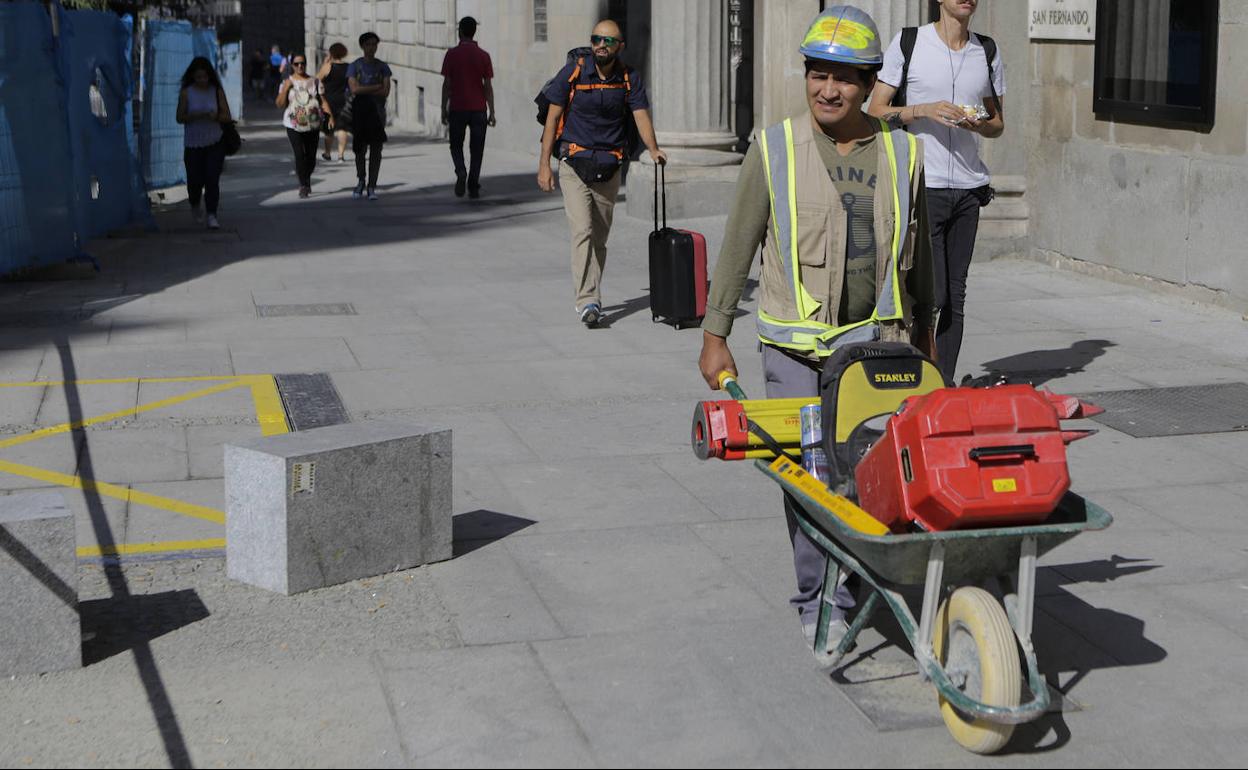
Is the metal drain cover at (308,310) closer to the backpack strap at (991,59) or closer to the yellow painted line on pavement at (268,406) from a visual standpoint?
the yellow painted line on pavement at (268,406)

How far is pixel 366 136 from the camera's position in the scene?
1941 cm

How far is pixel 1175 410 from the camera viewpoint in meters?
8.24

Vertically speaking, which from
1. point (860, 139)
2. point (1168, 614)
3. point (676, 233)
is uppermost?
point (860, 139)

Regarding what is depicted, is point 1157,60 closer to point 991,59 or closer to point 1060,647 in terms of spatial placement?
point 991,59

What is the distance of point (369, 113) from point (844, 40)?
15.5 m

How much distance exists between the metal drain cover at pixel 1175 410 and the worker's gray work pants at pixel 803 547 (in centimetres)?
335

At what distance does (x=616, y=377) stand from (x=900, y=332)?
4.46 m

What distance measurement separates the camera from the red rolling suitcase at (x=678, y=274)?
10.5 meters

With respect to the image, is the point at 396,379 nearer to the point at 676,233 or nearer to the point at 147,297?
the point at 676,233

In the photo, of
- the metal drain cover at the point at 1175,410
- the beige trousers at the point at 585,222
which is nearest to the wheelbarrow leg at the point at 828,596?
the metal drain cover at the point at 1175,410

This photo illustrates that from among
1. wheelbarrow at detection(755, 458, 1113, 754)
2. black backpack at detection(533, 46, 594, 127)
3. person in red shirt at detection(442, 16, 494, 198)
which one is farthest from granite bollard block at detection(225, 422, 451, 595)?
person in red shirt at detection(442, 16, 494, 198)

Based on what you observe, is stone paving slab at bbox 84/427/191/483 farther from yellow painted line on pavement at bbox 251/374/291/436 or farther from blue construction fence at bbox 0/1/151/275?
blue construction fence at bbox 0/1/151/275

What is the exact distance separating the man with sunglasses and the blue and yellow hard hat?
6.16m

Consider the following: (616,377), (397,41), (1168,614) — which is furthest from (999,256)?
(397,41)
